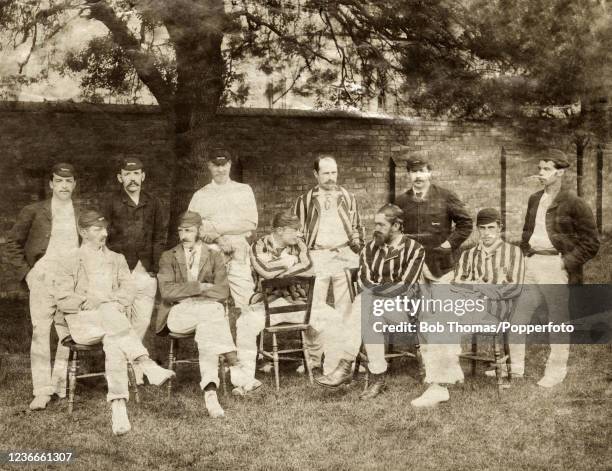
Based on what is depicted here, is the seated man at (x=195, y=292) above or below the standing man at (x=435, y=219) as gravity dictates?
below

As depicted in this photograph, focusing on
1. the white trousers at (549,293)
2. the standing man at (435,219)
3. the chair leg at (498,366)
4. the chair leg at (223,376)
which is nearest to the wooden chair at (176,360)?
the chair leg at (223,376)

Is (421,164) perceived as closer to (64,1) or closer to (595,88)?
(595,88)

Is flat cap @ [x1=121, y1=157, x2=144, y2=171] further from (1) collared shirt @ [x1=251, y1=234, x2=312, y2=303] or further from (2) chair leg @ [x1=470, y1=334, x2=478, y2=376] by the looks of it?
(2) chair leg @ [x1=470, y1=334, x2=478, y2=376]

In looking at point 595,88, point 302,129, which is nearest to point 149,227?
point 302,129

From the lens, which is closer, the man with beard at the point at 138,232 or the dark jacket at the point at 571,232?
the dark jacket at the point at 571,232

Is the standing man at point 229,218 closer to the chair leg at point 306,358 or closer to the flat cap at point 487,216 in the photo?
the chair leg at point 306,358

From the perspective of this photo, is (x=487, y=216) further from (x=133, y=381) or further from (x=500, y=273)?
(x=133, y=381)

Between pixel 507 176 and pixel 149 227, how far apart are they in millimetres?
1837

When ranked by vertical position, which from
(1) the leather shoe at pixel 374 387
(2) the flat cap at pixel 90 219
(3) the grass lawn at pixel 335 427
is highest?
(2) the flat cap at pixel 90 219

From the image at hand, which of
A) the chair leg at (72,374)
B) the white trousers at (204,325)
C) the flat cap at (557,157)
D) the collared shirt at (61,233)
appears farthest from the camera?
the flat cap at (557,157)

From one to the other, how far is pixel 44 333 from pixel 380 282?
63.1 inches

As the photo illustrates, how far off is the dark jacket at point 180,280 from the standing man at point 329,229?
61 centimetres

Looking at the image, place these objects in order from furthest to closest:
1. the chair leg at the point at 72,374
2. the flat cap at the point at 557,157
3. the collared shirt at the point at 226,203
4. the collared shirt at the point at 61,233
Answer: the collared shirt at the point at 226,203, the flat cap at the point at 557,157, the collared shirt at the point at 61,233, the chair leg at the point at 72,374

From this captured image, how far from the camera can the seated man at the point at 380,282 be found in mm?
3824
